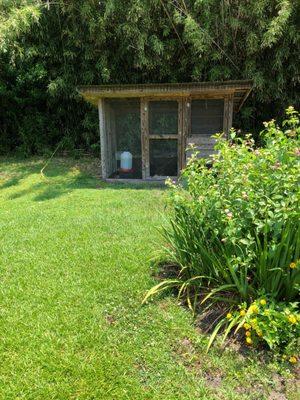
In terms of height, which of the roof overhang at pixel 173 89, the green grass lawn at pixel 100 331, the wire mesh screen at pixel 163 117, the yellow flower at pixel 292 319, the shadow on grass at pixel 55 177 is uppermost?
the roof overhang at pixel 173 89

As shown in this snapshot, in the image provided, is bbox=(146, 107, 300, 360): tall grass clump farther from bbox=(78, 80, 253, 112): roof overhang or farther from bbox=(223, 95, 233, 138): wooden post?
bbox=(223, 95, 233, 138): wooden post

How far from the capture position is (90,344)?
82.4 inches

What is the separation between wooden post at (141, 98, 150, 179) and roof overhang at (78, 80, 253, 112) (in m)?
0.22

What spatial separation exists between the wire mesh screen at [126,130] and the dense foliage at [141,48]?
5.04 feet

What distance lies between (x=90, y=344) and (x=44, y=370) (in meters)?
0.29

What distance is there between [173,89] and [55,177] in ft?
9.64

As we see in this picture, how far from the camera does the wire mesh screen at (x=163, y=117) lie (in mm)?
6082

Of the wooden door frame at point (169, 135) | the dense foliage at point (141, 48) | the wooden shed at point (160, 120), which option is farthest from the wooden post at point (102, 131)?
the dense foliage at point (141, 48)

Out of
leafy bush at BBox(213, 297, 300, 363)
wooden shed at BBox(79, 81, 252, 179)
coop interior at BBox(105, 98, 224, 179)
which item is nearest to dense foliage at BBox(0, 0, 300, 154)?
wooden shed at BBox(79, 81, 252, 179)

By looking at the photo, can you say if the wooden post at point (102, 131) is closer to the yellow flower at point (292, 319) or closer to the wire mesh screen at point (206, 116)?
the wire mesh screen at point (206, 116)

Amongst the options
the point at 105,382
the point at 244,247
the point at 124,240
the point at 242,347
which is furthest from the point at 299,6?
the point at 105,382

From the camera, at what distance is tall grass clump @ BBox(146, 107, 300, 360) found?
80.7 inches

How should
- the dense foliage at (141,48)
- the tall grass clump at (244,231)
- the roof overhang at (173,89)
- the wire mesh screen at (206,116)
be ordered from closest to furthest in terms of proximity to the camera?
1. the tall grass clump at (244,231)
2. the roof overhang at (173,89)
3. the wire mesh screen at (206,116)
4. the dense foliage at (141,48)

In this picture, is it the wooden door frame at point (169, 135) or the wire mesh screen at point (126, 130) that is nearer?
the wooden door frame at point (169, 135)
